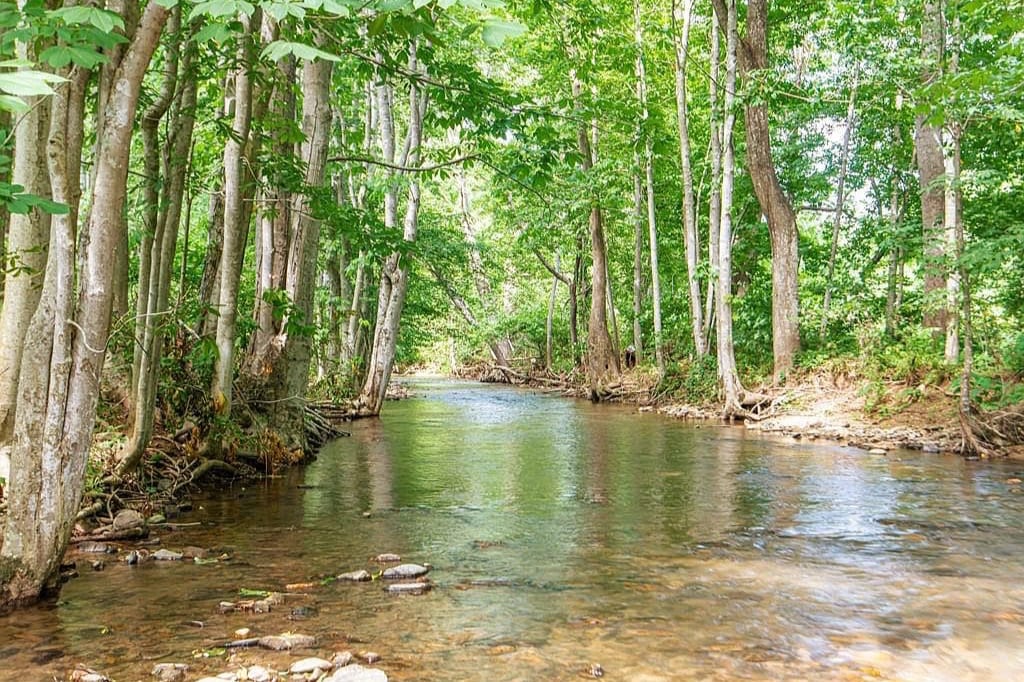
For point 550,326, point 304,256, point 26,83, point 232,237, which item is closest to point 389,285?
point 304,256

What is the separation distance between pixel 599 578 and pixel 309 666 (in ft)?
→ 6.70

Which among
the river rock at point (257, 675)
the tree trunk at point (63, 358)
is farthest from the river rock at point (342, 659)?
the tree trunk at point (63, 358)

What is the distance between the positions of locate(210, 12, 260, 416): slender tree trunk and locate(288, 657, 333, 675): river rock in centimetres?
453

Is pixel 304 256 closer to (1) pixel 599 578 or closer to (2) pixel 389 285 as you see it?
(2) pixel 389 285

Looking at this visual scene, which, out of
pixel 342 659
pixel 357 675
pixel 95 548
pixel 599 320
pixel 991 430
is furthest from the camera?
pixel 599 320

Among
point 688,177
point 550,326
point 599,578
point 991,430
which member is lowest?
point 599,578

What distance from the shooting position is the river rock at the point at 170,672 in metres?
3.09

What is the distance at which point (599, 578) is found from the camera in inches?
184

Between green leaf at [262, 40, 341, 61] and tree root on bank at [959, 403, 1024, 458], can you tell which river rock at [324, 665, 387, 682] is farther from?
tree root on bank at [959, 403, 1024, 458]

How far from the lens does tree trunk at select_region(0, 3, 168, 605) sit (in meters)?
3.65

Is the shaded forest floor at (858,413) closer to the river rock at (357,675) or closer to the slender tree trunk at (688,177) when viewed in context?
the slender tree trunk at (688,177)

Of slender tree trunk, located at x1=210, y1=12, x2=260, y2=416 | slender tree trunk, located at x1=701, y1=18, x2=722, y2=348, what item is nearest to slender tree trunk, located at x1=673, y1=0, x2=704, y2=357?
slender tree trunk, located at x1=701, y1=18, x2=722, y2=348

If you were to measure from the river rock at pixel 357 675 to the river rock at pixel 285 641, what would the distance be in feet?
1.42

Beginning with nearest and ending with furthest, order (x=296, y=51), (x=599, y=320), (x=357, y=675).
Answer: (x=296, y=51)
(x=357, y=675)
(x=599, y=320)
